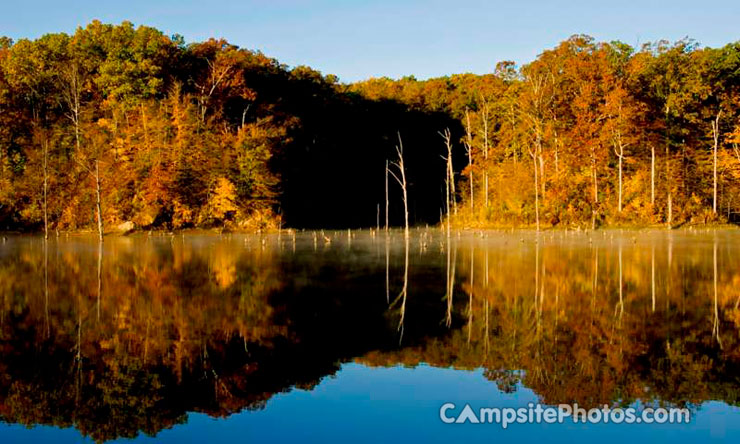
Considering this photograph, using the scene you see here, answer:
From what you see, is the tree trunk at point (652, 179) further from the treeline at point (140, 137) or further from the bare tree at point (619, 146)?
the treeline at point (140, 137)

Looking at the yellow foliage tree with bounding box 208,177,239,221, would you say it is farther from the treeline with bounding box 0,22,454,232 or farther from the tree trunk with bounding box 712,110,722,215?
the tree trunk with bounding box 712,110,722,215

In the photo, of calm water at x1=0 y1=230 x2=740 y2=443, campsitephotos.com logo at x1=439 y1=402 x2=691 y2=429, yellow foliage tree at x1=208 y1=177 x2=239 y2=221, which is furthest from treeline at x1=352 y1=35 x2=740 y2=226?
campsitephotos.com logo at x1=439 y1=402 x2=691 y2=429

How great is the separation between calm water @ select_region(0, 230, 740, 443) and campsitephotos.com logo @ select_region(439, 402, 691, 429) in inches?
7.7

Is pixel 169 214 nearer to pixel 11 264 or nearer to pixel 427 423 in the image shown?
pixel 11 264

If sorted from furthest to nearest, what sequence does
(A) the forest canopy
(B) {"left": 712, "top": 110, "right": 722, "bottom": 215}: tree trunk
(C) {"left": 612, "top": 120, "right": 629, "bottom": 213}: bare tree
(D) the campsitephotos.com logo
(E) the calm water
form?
(A) the forest canopy, (C) {"left": 612, "top": 120, "right": 629, "bottom": 213}: bare tree, (B) {"left": 712, "top": 110, "right": 722, "bottom": 215}: tree trunk, (E) the calm water, (D) the campsitephotos.com logo

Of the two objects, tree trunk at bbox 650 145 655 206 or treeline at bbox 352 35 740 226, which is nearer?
tree trunk at bbox 650 145 655 206

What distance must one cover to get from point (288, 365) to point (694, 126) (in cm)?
5933

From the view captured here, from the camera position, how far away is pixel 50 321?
16219 mm

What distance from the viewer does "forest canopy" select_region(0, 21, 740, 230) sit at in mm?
58156

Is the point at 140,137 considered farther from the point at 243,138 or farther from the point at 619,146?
the point at 619,146

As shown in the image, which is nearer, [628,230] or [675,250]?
[675,250]

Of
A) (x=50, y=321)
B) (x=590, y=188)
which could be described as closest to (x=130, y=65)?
(x=590, y=188)

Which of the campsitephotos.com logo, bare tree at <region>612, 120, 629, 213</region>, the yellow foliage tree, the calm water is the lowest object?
the campsitephotos.com logo

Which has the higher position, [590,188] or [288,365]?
[590,188]
